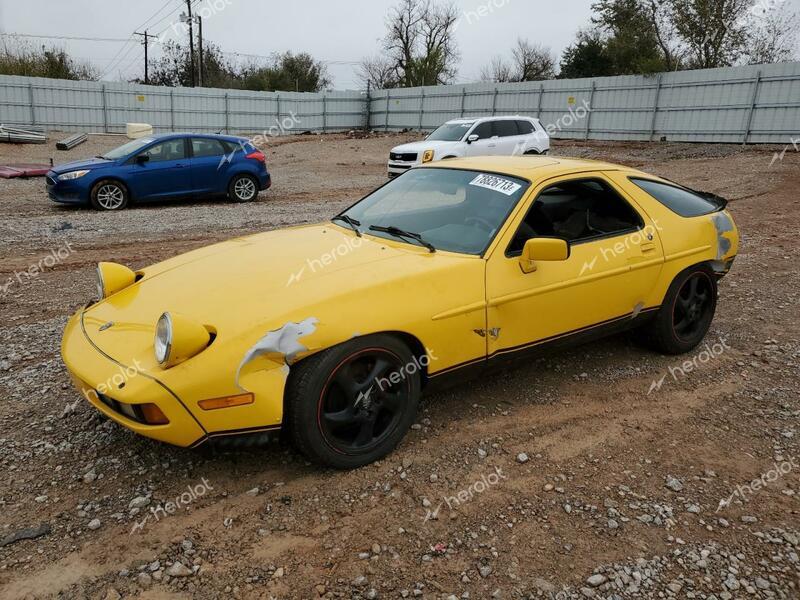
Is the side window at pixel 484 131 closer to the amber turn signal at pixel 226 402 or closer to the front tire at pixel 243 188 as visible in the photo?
the front tire at pixel 243 188

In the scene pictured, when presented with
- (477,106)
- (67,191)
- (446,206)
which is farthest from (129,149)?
(477,106)

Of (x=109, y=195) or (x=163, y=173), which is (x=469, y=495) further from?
(x=163, y=173)

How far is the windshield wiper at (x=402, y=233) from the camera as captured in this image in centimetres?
344

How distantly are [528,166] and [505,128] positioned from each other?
41.6 ft

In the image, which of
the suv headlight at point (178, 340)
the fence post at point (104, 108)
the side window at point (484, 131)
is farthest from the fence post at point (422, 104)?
the suv headlight at point (178, 340)

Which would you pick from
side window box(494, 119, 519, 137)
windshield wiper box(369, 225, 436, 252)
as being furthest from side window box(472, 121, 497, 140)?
windshield wiper box(369, 225, 436, 252)

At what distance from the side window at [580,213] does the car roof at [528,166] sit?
0.32ft

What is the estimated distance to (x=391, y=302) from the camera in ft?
9.69

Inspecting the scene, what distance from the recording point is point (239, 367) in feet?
8.54

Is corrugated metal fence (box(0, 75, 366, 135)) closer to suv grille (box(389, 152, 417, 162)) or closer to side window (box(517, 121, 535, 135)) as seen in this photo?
suv grille (box(389, 152, 417, 162))

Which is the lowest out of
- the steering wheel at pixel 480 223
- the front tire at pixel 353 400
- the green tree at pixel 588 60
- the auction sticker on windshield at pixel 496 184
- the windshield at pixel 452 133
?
the front tire at pixel 353 400

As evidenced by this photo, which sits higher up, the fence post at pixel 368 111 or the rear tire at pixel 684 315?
the fence post at pixel 368 111

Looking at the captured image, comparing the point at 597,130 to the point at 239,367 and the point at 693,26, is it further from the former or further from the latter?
the point at 239,367

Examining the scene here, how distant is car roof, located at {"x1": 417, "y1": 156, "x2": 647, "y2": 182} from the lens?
150 inches
